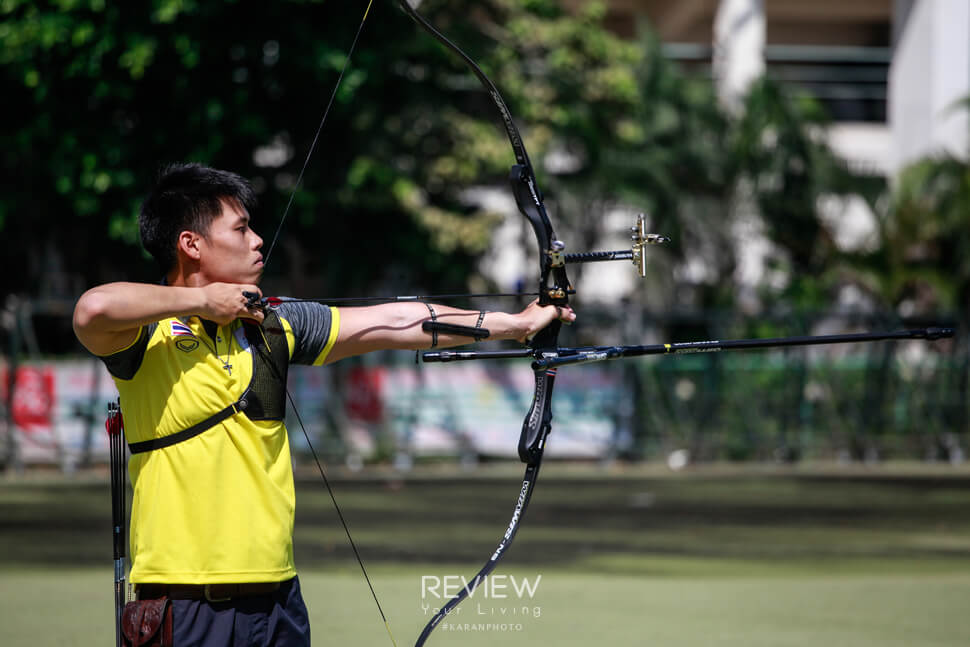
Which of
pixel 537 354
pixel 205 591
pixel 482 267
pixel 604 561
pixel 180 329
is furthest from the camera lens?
pixel 482 267

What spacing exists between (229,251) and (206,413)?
0.45 metres

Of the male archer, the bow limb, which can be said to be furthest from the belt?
the bow limb

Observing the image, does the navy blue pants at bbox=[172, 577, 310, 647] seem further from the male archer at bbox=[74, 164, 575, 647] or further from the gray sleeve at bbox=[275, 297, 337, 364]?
the gray sleeve at bbox=[275, 297, 337, 364]

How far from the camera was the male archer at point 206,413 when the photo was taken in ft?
11.2

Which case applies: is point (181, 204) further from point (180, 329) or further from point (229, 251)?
point (180, 329)

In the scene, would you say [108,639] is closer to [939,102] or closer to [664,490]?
[664,490]

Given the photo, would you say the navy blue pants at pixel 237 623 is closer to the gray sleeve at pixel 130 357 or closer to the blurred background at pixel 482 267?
the gray sleeve at pixel 130 357

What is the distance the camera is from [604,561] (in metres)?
9.51

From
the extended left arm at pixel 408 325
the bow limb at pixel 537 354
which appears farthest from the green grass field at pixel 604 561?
the extended left arm at pixel 408 325

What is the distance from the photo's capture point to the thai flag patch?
3.54 meters

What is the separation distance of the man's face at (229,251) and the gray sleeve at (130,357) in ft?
0.75

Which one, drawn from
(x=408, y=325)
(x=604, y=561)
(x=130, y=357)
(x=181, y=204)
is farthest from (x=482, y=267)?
(x=130, y=357)

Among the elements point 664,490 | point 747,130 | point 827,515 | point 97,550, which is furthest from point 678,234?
point 97,550

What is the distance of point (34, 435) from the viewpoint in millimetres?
16750
